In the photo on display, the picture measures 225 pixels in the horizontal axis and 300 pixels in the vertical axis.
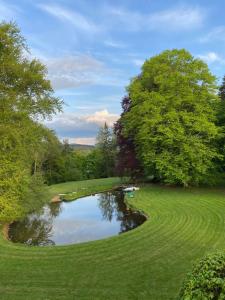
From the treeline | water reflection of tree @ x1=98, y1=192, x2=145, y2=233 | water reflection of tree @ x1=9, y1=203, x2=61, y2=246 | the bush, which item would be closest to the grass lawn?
water reflection of tree @ x1=98, y1=192, x2=145, y2=233

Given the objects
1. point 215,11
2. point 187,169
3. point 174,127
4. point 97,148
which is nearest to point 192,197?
point 187,169

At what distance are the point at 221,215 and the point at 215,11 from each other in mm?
10661

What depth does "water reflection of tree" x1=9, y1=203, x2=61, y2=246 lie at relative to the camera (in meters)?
16.1

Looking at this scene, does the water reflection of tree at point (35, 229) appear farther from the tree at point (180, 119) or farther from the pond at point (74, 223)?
the tree at point (180, 119)

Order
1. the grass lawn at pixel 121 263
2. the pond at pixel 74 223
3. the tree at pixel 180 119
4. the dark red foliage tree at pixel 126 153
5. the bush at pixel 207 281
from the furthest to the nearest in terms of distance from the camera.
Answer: the dark red foliage tree at pixel 126 153 < the tree at pixel 180 119 < the pond at pixel 74 223 < the grass lawn at pixel 121 263 < the bush at pixel 207 281

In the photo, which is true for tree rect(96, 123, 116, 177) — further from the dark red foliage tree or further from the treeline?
the treeline

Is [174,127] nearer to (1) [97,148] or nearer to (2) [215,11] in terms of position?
(2) [215,11]

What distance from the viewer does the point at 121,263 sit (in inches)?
417

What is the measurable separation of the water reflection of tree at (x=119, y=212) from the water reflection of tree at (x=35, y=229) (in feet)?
12.2

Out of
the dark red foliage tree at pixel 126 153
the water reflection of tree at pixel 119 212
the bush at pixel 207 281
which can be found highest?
the dark red foliage tree at pixel 126 153

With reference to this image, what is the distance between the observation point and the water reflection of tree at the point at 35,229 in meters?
16.1

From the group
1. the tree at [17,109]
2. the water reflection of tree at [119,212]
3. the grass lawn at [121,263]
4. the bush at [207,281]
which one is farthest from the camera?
the water reflection of tree at [119,212]

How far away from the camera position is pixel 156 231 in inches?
577

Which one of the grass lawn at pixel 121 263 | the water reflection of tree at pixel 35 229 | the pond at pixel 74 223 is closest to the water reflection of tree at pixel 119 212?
the pond at pixel 74 223
